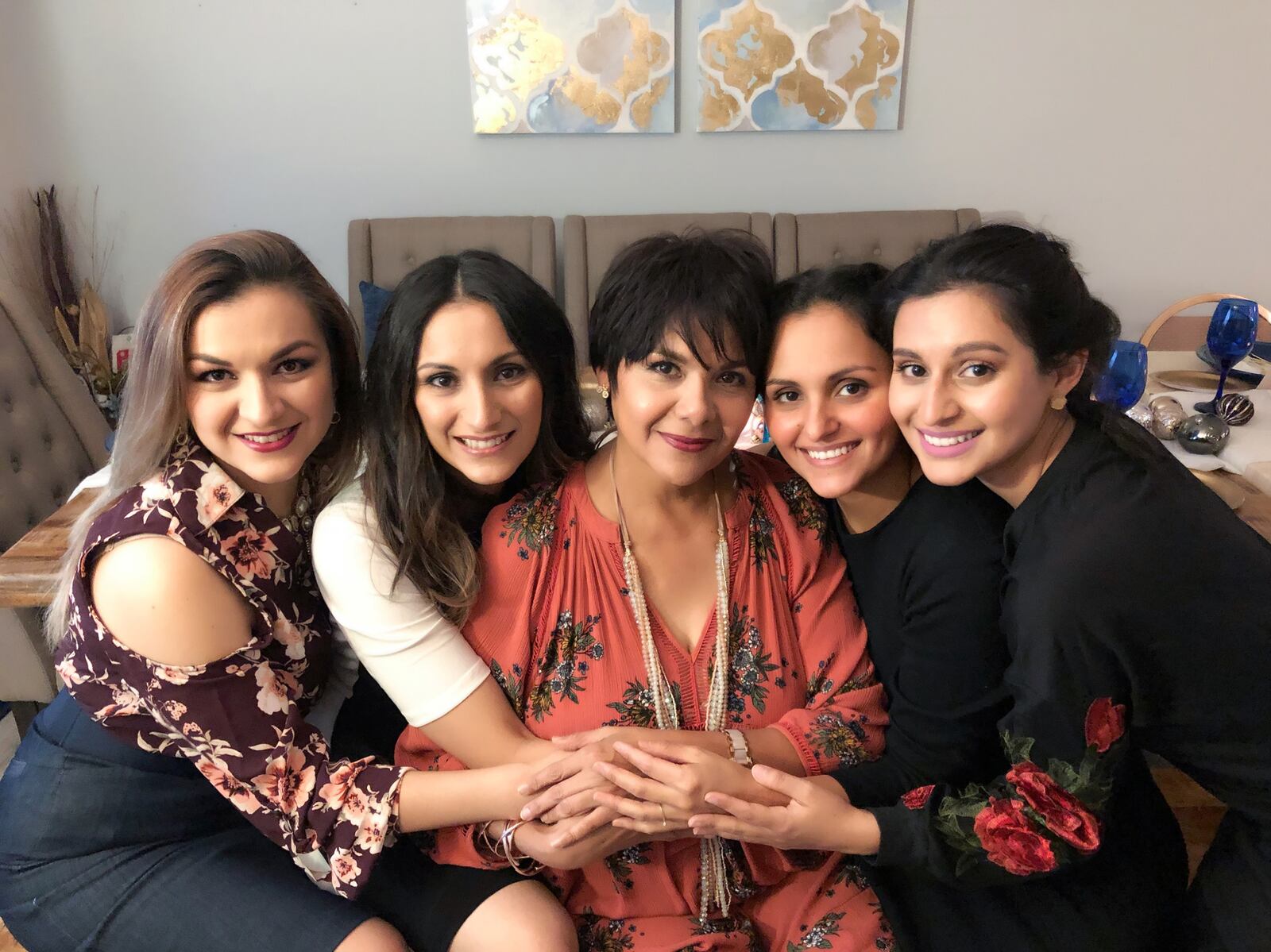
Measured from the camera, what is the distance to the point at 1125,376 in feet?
6.28

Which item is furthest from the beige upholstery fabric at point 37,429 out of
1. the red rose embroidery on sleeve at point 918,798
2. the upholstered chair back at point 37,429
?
the red rose embroidery on sleeve at point 918,798

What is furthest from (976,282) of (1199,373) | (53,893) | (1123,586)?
(1199,373)

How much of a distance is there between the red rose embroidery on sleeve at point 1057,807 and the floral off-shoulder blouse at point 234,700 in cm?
77

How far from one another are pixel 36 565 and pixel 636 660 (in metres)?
1.05

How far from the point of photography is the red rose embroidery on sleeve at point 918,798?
3.56 feet

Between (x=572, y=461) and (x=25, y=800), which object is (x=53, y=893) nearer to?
(x=25, y=800)

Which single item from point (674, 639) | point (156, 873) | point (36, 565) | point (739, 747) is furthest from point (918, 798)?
point (36, 565)

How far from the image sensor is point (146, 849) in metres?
1.20

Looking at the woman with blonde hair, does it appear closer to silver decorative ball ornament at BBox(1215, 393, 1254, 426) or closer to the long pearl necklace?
the long pearl necklace

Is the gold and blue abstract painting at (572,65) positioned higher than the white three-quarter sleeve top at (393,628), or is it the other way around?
the gold and blue abstract painting at (572,65)

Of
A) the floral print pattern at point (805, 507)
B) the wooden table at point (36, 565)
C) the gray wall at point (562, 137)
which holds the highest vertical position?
the gray wall at point (562, 137)

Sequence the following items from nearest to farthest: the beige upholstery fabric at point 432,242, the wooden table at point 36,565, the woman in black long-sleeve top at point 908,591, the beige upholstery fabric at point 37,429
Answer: the woman in black long-sleeve top at point 908,591 → the wooden table at point 36,565 → the beige upholstery fabric at point 37,429 → the beige upholstery fabric at point 432,242

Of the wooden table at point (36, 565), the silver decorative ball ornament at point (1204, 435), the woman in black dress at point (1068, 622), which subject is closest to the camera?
the woman in black dress at point (1068, 622)

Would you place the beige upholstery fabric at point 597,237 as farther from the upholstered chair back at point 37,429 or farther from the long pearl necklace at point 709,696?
the long pearl necklace at point 709,696
